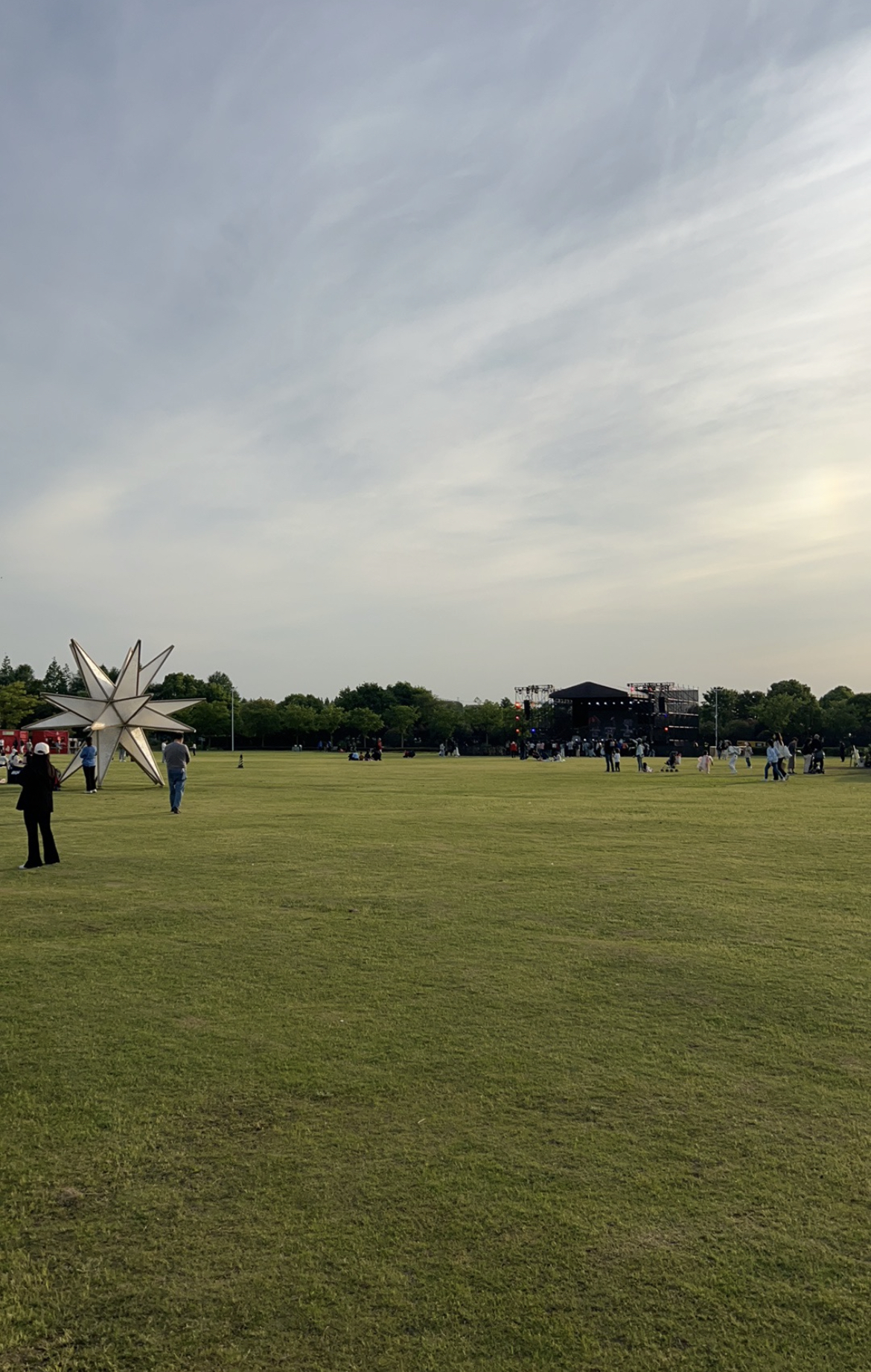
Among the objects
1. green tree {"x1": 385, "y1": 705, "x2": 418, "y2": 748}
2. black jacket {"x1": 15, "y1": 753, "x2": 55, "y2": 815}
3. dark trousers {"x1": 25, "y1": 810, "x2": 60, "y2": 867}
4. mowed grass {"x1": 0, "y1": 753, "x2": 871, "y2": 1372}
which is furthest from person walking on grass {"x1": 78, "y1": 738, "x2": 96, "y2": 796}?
green tree {"x1": 385, "y1": 705, "x2": 418, "y2": 748}

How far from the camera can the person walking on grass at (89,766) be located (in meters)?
30.9

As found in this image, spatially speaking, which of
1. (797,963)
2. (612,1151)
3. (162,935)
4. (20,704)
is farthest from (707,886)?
(20,704)

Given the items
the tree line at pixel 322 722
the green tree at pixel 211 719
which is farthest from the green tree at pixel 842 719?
the green tree at pixel 211 719

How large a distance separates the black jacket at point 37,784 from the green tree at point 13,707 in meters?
90.2

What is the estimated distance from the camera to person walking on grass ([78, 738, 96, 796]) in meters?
30.9

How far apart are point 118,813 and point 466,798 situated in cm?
1022

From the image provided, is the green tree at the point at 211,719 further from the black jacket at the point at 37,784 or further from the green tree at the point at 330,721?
the black jacket at the point at 37,784

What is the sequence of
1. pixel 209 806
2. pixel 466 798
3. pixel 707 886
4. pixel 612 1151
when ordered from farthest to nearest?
pixel 466 798
pixel 209 806
pixel 707 886
pixel 612 1151

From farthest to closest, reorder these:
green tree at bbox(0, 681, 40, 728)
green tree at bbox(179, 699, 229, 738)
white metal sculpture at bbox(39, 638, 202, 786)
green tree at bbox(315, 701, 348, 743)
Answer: green tree at bbox(315, 701, 348, 743), green tree at bbox(179, 699, 229, 738), green tree at bbox(0, 681, 40, 728), white metal sculpture at bbox(39, 638, 202, 786)

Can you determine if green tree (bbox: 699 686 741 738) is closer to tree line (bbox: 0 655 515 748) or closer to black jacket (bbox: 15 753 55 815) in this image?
tree line (bbox: 0 655 515 748)

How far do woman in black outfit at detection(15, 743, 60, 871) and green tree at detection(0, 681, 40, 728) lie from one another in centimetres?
9003

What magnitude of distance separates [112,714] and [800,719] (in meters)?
93.1

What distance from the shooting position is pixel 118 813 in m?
23.1

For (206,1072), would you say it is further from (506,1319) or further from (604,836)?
(604,836)
